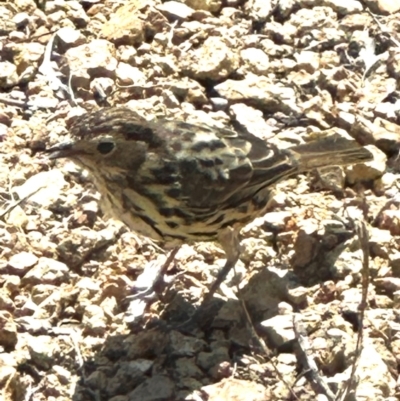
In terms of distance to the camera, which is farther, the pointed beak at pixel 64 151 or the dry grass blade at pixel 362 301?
the pointed beak at pixel 64 151

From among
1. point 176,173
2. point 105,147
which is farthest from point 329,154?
point 105,147

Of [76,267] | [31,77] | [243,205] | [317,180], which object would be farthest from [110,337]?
[31,77]

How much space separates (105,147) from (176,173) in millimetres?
468

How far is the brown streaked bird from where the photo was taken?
7145 millimetres

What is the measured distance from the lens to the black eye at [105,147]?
23.2 ft

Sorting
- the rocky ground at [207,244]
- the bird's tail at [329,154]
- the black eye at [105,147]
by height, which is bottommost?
the rocky ground at [207,244]

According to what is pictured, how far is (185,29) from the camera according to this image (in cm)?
908

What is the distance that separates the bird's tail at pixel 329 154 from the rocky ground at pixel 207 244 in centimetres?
26

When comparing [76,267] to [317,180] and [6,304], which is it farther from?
[317,180]

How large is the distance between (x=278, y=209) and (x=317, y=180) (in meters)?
0.37

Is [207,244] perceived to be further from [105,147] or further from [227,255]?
[105,147]

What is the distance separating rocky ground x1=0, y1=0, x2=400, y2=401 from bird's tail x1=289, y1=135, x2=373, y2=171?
0.26 m

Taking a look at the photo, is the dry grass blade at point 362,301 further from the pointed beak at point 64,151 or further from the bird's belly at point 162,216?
the pointed beak at point 64,151

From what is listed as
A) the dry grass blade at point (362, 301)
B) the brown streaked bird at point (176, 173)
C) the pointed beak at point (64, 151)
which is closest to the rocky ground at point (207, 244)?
the dry grass blade at point (362, 301)
